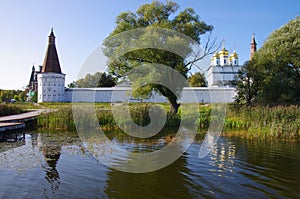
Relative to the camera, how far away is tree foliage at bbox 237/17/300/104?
21605 millimetres

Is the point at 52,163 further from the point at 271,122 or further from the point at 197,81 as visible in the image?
the point at 197,81

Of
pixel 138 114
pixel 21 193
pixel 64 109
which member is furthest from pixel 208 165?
pixel 64 109

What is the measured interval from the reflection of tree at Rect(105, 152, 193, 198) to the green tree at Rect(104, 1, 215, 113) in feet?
39.3

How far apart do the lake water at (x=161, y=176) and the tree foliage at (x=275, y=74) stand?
13143 mm

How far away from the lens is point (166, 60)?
1962 centimetres

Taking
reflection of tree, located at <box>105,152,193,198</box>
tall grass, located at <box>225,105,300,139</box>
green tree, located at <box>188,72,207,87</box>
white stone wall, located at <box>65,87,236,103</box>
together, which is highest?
green tree, located at <box>188,72,207,87</box>

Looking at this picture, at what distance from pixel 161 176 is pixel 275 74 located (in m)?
19.7

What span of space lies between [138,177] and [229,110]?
13251 millimetres

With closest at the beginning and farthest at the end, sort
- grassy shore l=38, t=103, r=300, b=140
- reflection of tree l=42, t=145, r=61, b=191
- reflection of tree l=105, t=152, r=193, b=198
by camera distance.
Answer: reflection of tree l=105, t=152, r=193, b=198, reflection of tree l=42, t=145, r=61, b=191, grassy shore l=38, t=103, r=300, b=140

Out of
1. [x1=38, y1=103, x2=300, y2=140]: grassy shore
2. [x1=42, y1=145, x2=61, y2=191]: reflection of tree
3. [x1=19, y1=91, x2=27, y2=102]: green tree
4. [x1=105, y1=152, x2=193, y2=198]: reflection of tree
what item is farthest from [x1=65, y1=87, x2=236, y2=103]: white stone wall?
[x1=105, y1=152, x2=193, y2=198]: reflection of tree

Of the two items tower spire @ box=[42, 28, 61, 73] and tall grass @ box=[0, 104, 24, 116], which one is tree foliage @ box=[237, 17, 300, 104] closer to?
tall grass @ box=[0, 104, 24, 116]

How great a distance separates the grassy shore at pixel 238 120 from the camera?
12352 millimetres

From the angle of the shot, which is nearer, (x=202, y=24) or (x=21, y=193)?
(x=21, y=193)

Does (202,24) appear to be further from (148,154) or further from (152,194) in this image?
(152,194)
